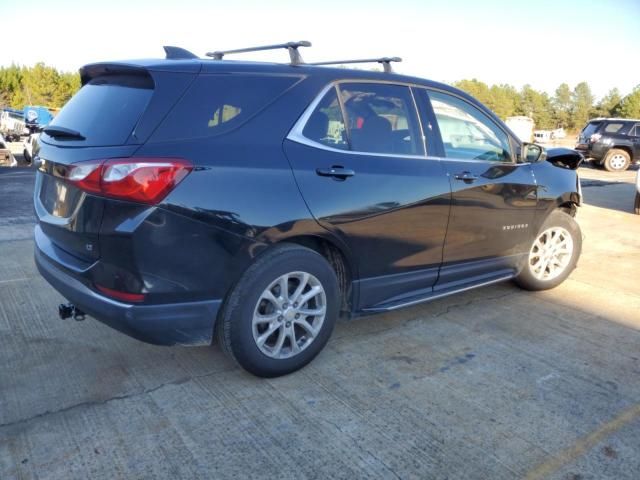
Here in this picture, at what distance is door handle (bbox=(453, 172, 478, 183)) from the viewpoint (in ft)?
12.3

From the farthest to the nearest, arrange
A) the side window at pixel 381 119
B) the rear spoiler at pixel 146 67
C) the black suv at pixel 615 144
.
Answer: the black suv at pixel 615 144 → the side window at pixel 381 119 → the rear spoiler at pixel 146 67

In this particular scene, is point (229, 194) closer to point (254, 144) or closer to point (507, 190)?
point (254, 144)

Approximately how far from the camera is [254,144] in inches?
113

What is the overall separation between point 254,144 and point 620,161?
61.9ft

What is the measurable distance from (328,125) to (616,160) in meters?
18.3

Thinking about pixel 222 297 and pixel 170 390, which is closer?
pixel 222 297

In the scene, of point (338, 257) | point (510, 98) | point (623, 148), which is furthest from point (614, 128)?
point (510, 98)

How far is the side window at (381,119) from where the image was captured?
333cm

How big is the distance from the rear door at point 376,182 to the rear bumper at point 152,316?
833mm

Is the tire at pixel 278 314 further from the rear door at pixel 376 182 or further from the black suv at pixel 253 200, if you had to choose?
the rear door at pixel 376 182

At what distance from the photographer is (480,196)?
12.9 feet

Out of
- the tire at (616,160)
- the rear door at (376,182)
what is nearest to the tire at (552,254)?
the rear door at (376,182)

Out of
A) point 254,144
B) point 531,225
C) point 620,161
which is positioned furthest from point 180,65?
point 620,161

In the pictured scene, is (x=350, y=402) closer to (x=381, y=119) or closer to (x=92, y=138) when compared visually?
(x=381, y=119)
